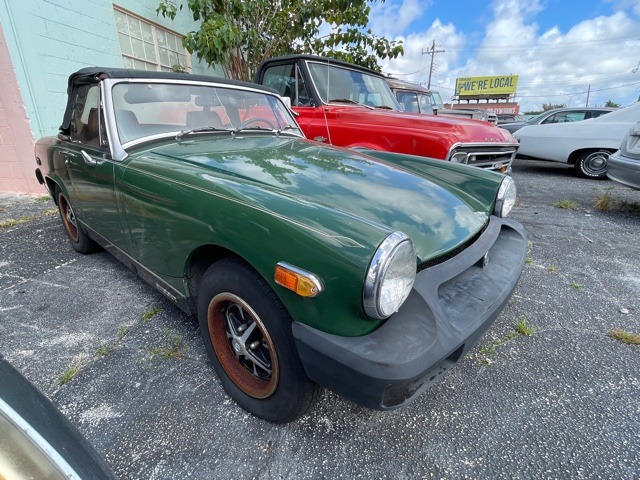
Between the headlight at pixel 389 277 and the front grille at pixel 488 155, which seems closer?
the headlight at pixel 389 277

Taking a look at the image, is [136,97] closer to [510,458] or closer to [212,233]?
[212,233]

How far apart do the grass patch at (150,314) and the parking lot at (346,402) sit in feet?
0.04

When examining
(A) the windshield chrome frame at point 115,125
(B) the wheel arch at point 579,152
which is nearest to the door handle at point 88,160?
(A) the windshield chrome frame at point 115,125

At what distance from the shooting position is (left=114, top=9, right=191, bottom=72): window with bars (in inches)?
257

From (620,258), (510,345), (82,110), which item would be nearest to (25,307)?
(82,110)

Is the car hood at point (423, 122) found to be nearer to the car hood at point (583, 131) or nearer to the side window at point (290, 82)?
the side window at point (290, 82)

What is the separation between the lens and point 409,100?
749 cm

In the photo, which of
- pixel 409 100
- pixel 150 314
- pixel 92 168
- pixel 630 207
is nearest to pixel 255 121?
pixel 92 168

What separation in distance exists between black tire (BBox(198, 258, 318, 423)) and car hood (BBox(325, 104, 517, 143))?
3.12 m

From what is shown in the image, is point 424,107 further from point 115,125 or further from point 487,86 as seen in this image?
point 487,86

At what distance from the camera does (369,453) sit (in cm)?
146

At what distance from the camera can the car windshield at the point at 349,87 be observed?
4.39m

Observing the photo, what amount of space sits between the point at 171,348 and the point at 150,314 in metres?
0.47

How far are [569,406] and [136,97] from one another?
312 cm
